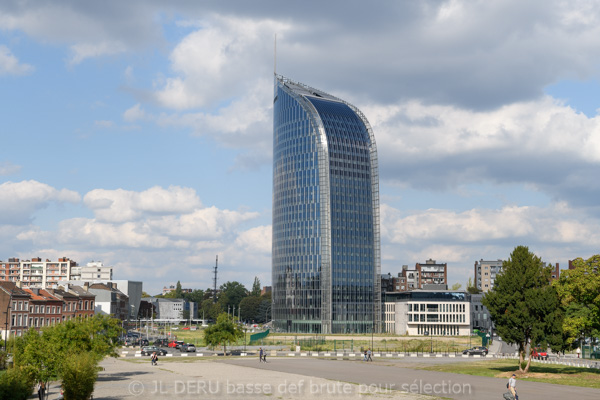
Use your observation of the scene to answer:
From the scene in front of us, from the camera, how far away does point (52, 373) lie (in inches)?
1778

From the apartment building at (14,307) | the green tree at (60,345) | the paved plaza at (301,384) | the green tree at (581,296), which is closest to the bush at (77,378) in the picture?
the green tree at (60,345)

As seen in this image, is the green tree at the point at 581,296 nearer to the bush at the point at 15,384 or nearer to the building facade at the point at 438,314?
the bush at the point at 15,384

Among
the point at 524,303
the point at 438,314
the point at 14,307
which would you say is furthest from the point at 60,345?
the point at 438,314

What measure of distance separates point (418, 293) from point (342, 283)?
23.3m

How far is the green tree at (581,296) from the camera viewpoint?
66.0 meters

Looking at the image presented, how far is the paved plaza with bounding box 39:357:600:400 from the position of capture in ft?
158

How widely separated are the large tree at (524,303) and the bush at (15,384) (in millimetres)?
49034

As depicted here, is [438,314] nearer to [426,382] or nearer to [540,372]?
[540,372]

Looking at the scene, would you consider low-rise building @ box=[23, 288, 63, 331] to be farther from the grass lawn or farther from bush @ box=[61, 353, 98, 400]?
bush @ box=[61, 353, 98, 400]

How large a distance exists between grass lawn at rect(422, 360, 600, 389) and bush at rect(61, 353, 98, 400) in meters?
41.1

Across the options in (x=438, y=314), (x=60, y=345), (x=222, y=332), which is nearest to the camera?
(x=60, y=345)

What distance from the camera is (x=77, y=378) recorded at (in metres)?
41.5

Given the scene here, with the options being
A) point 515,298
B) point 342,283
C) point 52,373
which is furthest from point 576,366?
point 342,283

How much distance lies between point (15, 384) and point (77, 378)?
513cm
